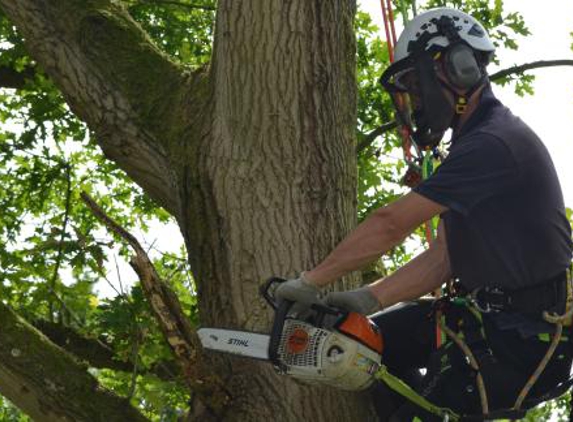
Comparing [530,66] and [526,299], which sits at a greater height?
[530,66]

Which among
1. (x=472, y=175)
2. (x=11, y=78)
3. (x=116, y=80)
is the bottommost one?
(x=472, y=175)

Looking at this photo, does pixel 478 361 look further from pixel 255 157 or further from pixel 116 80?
pixel 116 80

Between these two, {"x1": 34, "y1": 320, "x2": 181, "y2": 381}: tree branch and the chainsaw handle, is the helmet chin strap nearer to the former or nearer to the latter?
the chainsaw handle

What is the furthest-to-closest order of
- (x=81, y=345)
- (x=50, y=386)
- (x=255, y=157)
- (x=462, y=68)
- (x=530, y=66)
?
(x=81, y=345) < (x=530, y=66) < (x=255, y=157) < (x=50, y=386) < (x=462, y=68)

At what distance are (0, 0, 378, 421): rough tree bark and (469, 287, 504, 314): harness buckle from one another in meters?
0.71

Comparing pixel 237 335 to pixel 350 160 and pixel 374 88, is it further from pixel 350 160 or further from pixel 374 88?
pixel 374 88

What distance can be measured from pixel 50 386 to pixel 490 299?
6.34ft

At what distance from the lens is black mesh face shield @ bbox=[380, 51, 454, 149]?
16.6ft

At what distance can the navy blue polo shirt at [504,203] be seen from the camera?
454 cm

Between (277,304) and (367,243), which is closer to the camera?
(367,243)

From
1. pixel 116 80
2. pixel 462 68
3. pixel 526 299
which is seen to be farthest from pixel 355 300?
pixel 116 80

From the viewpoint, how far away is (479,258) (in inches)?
187

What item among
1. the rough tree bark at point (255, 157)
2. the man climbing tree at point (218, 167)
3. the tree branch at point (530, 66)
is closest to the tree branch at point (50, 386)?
the man climbing tree at point (218, 167)

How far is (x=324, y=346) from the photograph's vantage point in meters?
4.70
